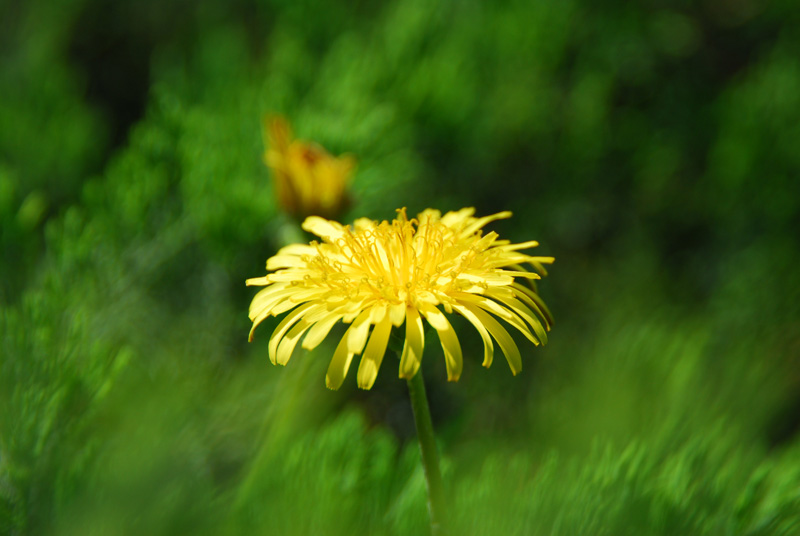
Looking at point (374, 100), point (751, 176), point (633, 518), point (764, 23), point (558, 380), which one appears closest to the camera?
point (633, 518)

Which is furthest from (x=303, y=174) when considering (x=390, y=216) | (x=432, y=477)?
(x=432, y=477)

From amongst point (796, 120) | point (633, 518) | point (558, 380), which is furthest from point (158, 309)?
point (796, 120)

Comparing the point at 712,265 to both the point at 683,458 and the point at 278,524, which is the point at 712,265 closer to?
the point at 683,458

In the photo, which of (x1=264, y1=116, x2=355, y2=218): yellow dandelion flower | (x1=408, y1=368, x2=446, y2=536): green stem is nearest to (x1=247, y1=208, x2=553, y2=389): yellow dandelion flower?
(x1=408, y1=368, x2=446, y2=536): green stem

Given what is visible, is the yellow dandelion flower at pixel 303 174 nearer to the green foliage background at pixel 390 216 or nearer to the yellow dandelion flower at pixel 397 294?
the green foliage background at pixel 390 216

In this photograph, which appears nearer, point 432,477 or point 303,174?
point 432,477

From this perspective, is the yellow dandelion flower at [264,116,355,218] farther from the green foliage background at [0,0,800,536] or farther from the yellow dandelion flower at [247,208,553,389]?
the yellow dandelion flower at [247,208,553,389]

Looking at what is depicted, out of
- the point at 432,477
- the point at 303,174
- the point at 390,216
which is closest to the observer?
the point at 432,477

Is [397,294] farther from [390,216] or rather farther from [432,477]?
[390,216]
